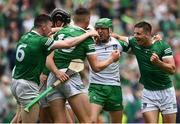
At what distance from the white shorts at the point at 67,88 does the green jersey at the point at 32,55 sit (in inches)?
18.3

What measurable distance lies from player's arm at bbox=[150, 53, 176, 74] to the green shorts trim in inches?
54.9

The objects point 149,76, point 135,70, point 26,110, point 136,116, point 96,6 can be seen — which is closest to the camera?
point 26,110

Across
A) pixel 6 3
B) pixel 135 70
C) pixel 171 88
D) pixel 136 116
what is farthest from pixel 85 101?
pixel 6 3

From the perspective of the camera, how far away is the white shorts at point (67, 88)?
1588cm

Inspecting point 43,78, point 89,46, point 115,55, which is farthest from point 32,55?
point 115,55

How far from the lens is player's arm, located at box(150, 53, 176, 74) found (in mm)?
15828

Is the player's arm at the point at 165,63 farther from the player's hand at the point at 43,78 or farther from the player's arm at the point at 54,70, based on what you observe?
the player's hand at the point at 43,78

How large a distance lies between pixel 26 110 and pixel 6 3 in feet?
35.1

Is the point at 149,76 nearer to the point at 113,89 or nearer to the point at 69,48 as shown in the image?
the point at 113,89

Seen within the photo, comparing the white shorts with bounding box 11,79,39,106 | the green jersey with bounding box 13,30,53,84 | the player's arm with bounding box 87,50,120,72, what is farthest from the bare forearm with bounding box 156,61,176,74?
the white shorts with bounding box 11,79,39,106

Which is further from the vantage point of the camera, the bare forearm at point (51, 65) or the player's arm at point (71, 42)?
the bare forearm at point (51, 65)

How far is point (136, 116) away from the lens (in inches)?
889

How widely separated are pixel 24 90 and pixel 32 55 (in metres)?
0.69

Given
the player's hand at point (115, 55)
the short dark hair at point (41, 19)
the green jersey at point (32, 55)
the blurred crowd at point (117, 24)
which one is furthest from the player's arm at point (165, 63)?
the blurred crowd at point (117, 24)
